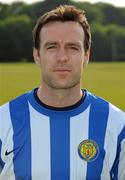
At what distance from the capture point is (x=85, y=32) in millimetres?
3055

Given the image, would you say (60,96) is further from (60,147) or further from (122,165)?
(122,165)

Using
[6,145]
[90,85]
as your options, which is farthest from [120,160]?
[90,85]

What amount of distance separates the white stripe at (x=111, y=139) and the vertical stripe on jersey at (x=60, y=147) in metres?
0.19

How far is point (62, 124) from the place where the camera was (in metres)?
3.02

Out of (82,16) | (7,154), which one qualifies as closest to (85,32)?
(82,16)

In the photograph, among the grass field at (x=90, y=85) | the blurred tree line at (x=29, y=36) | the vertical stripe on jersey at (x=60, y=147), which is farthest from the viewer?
the blurred tree line at (x=29, y=36)

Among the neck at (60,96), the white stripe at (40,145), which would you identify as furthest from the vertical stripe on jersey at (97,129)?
the white stripe at (40,145)

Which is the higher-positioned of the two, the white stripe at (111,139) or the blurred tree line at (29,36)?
the white stripe at (111,139)

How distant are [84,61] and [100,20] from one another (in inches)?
3185

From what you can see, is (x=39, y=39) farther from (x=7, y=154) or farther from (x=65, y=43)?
(x=7, y=154)

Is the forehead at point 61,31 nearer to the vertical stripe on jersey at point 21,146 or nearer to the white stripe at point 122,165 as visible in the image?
the vertical stripe on jersey at point 21,146

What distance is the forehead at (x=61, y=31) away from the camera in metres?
2.98

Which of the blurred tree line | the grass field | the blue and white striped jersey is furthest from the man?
the blurred tree line

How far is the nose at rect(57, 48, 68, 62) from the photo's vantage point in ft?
9.64
